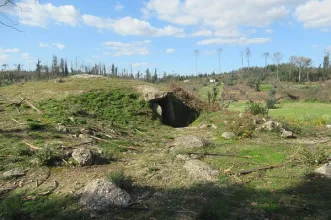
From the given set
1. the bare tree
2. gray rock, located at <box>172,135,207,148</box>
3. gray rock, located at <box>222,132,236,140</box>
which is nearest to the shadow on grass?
gray rock, located at <box>172,135,207,148</box>

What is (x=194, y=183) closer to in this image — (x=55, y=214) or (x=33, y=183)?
(x=55, y=214)

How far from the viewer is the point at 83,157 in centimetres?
827

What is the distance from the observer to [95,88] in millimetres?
18109

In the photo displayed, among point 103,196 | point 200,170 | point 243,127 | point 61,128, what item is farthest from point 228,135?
point 103,196

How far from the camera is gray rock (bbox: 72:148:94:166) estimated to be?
27.0 ft

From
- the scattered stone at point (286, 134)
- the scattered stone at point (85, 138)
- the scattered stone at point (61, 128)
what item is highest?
the scattered stone at point (61, 128)

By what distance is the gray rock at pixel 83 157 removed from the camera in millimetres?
8219

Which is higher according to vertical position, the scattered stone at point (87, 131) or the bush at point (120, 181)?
the scattered stone at point (87, 131)

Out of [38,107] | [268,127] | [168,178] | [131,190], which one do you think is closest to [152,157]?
[168,178]

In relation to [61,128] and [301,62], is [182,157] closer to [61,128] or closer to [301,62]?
[61,128]

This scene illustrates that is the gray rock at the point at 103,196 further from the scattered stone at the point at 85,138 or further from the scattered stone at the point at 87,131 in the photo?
the scattered stone at the point at 87,131

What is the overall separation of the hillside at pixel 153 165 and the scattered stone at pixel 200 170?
0.09 ft

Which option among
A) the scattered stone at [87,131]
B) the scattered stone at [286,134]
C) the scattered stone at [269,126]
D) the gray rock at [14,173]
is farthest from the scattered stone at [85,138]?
the scattered stone at [286,134]

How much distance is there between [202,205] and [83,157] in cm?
384
